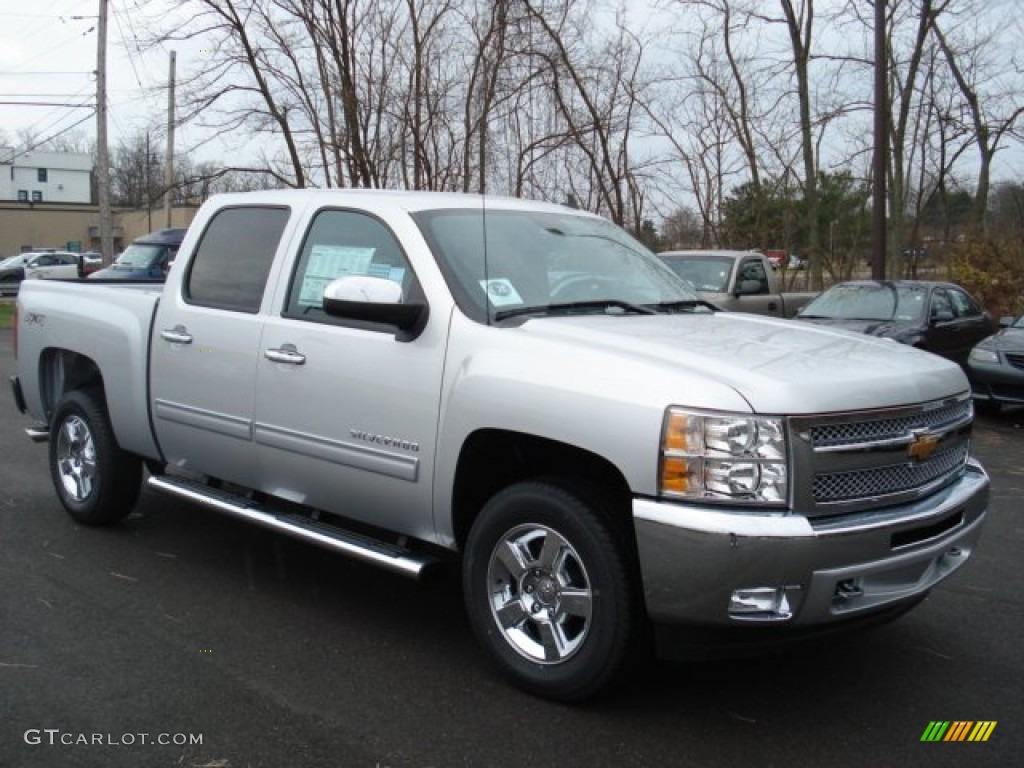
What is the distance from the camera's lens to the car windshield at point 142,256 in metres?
20.3

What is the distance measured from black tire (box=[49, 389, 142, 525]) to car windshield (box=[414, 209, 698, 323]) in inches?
103

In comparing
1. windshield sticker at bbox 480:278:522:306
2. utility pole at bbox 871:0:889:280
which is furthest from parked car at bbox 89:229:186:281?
windshield sticker at bbox 480:278:522:306

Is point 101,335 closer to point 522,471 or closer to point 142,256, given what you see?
point 522,471

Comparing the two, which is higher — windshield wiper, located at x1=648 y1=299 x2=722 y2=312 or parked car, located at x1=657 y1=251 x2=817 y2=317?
parked car, located at x1=657 y1=251 x2=817 y2=317

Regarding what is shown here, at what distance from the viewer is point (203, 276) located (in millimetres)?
5180

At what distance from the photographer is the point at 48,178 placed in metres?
100

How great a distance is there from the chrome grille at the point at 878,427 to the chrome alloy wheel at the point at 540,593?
0.93 metres

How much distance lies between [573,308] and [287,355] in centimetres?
130

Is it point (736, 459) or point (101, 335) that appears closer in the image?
point (736, 459)

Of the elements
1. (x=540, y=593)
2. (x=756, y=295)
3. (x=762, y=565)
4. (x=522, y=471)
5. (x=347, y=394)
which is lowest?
(x=540, y=593)

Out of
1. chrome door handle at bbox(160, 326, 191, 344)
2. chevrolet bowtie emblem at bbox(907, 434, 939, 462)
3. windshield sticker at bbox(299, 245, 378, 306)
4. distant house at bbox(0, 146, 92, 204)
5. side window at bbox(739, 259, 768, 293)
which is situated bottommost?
chevrolet bowtie emblem at bbox(907, 434, 939, 462)

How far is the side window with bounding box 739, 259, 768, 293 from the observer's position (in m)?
13.5

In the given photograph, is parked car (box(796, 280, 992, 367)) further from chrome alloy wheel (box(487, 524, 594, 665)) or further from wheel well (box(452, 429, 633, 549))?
chrome alloy wheel (box(487, 524, 594, 665))

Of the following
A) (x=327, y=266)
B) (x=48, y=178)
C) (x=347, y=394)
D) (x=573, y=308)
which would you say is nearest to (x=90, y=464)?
(x=327, y=266)
